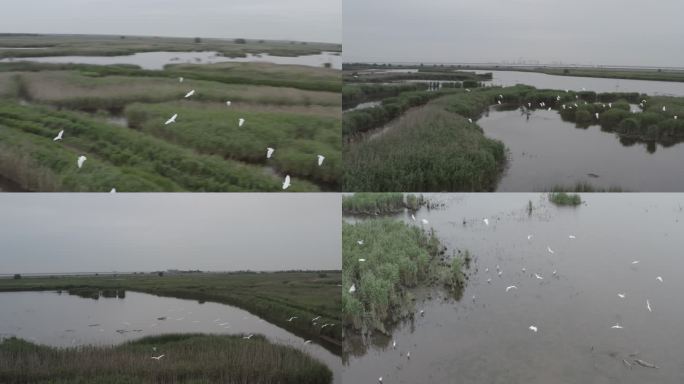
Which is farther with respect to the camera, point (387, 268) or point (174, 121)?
point (387, 268)

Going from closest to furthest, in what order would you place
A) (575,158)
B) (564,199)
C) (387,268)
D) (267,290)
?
(575,158), (564,199), (387,268), (267,290)

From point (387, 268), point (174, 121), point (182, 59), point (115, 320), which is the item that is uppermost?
point (182, 59)

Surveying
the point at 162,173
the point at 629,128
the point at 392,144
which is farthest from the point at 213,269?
the point at 629,128

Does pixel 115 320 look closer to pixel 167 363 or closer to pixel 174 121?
A: pixel 167 363

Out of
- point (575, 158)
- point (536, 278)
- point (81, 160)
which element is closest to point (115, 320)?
point (81, 160)

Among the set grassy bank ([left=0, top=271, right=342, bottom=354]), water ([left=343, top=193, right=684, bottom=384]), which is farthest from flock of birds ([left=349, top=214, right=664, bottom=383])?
grassy bank ([left=0, top=271, right=342, bottom=354])

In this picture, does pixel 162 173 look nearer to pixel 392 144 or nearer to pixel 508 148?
pixel 392 144

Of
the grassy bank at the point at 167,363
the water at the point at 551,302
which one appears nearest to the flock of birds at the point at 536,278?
the water at the point at 551,302
